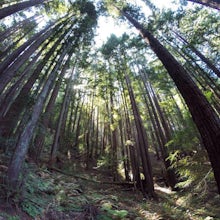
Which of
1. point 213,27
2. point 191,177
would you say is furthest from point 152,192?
point 213,27

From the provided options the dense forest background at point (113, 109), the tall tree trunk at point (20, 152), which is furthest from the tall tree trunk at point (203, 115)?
the tall tree trunk at point (20, 152)

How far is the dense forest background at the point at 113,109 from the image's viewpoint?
416cm

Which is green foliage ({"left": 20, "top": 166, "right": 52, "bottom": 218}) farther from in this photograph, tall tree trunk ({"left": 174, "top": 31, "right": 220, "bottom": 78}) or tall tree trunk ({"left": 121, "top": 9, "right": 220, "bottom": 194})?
tall tree trunk ({"left": 174, "top": 31, "right": 220, "bottom": 78})

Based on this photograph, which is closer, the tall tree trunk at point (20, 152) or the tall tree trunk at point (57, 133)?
the tall tree trunk at point (20, 152)

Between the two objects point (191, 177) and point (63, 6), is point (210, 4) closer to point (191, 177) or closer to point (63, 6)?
point (191, 177)

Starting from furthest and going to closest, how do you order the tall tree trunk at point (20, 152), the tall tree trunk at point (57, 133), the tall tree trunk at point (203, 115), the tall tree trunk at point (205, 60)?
the tall tree trunk at point (57, 133)
the tall tree trunk at point (205, 60)
the tall tree trunk at point (20, 152)
the tall tree trunk at point (203, 115)

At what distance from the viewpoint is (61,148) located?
663 inches

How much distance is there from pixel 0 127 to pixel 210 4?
8321 mm

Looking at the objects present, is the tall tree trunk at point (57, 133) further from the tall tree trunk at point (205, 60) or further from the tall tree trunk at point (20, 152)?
the tall tree trunk at point (205, 60)

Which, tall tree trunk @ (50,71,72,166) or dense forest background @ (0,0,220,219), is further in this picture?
tall tree trunk @ (50,71,72,166)

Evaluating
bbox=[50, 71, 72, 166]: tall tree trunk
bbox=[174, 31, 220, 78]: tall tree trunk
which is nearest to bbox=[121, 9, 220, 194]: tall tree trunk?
bbox=[174, 31, 220, 78]: tall tree trunk

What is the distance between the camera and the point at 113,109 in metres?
13.0

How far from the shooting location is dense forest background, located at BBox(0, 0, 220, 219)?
416 cm

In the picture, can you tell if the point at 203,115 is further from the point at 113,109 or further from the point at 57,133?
the point at 113,109
